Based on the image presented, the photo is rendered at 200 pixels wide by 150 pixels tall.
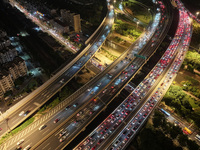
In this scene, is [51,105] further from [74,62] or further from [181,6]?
[181,6]

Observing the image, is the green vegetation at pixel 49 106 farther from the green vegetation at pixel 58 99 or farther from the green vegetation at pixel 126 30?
the green vegetation at pixel 126 30

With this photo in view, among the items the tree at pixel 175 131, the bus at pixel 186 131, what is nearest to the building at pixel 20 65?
the tree at pixel 175 131

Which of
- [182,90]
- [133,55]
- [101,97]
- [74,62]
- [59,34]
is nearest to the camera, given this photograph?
[101,97]

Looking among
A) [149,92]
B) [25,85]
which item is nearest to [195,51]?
[149,92]

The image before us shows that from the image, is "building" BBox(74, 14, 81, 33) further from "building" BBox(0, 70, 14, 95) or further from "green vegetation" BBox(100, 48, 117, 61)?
"building" BBox(0, 70, 14, 95)

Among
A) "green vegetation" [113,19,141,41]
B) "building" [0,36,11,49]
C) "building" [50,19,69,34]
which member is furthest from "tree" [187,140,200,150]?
"building" [0,36,11,49]

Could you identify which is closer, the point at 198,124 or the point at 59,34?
the point at 198,124

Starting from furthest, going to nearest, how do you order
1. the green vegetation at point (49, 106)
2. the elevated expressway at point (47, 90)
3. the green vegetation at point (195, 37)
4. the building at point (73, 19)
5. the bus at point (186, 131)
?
1. the building at point (73, 19)
2. the green vegetation at point (195, 37)
3. the elevated expressway at point (47, 90)
4. the bus at point (186, 131)
5. the green vegetation at point (49, 106)
